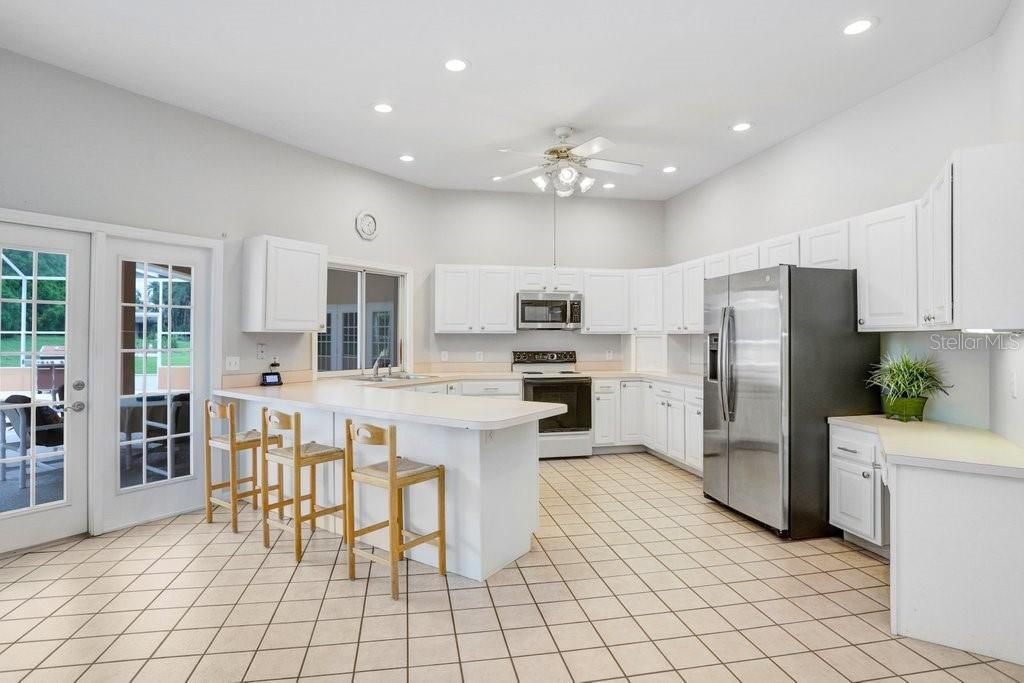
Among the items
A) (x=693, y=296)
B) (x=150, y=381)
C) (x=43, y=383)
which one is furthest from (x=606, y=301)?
(x=43, y=383)

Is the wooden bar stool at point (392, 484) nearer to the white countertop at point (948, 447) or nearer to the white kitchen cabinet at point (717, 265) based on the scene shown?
the white countertop at point (948, 447)

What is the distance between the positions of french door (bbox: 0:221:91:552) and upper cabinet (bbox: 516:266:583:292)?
3913mm

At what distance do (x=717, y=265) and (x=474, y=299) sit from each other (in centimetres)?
258

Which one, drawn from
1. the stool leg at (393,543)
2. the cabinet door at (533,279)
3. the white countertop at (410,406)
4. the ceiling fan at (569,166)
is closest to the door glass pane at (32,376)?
the white countertop at (410,406)

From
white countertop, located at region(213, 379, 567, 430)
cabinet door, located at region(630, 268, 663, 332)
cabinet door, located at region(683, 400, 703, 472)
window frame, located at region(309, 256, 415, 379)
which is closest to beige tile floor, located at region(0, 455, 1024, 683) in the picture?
white countertop, located at region(213, 379, 567, 430)

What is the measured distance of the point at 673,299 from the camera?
5816 mm

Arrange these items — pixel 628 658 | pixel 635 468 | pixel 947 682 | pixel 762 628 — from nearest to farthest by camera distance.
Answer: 1. pixel 947 682
2. pixel 628 658
3. pixel 762 628
4. pixel 635 468

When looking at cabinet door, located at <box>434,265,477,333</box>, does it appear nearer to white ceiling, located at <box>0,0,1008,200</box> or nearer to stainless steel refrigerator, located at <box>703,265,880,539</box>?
white ceiling, located at <box>0,0,1008,200</box>

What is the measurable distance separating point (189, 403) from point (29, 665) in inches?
87.0

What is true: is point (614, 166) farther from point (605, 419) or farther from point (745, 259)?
point (605, 419)

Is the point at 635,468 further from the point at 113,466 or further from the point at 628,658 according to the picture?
the point at 113,466

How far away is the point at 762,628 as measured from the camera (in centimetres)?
247

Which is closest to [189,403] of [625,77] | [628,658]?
[628,658]

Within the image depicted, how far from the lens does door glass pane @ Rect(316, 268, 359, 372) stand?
5.34 meters
